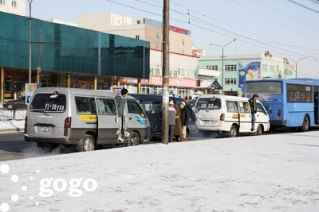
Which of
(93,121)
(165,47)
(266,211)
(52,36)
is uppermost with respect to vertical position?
(52,36)

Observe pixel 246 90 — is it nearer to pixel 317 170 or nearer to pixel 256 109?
pixel 256 109

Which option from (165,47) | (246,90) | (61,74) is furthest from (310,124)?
(61,74)

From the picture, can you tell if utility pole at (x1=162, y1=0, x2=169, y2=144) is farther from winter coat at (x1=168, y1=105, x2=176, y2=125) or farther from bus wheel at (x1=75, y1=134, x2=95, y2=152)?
bus wheel at (x1=75, y1=134, x2=95, y2=152)

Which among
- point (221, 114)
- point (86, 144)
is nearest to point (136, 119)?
point (86, 144)

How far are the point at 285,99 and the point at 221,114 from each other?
6.38 metres

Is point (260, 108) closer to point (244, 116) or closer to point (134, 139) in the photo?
point (244, 116)

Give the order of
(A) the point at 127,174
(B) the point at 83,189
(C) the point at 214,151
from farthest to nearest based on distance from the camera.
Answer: (C) the point at 214,151, (A) the point at 127,174, (B) the point at 83,189

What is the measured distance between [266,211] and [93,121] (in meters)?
8.40

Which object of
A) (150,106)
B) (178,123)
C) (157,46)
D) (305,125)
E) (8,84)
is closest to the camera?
(150,106)

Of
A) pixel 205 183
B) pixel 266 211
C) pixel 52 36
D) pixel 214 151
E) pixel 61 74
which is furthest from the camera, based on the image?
pixel 61 74

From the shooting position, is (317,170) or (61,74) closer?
(317,170)

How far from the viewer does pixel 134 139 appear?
54.0 feet

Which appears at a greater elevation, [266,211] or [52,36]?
[52,36]

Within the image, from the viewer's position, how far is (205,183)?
867cm
